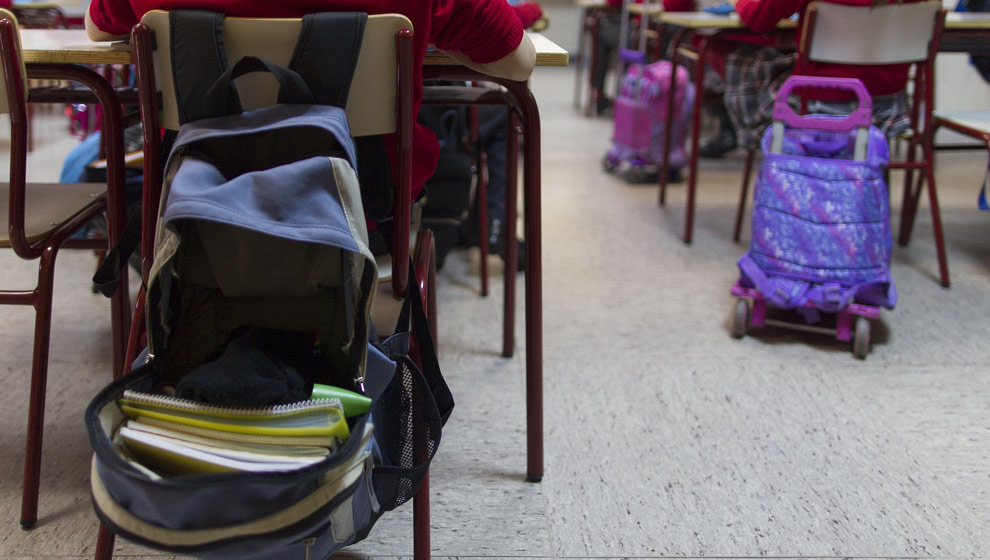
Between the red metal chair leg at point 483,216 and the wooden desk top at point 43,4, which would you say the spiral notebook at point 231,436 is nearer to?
the red metal chair leg at point 483,216

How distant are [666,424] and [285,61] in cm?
100

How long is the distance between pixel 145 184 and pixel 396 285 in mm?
344

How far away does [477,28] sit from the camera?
3.44ft

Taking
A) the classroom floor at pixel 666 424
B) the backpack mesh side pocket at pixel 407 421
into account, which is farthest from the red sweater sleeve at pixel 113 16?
the classroom floor at pixel 666 424

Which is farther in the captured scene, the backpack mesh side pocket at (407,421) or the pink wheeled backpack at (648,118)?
the pink wheeled backpack at (648,118)

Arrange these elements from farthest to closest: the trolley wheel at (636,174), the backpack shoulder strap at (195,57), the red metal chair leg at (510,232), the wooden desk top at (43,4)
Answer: the trolley wheel at (636,174) < the wooden desk top at (43,4) < the red metal chair leg at (510,232) < the backpack shoulder strap at (195,57)

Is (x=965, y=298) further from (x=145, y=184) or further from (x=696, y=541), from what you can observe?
(x=145, y=184)

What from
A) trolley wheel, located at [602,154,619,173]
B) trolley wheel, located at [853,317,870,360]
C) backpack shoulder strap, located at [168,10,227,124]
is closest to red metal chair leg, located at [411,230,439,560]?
backpack shoulder strap, located at [168,10,227,124]

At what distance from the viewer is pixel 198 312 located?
928 millimetres

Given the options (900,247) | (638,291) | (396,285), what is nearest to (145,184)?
(396,285)

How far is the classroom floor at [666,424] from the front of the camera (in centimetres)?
120

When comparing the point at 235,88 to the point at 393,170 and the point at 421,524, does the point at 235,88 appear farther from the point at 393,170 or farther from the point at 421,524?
the point at 421,524

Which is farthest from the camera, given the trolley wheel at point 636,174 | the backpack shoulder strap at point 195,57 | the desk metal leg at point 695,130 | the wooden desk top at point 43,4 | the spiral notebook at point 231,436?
the trolley wheel at point 636,174

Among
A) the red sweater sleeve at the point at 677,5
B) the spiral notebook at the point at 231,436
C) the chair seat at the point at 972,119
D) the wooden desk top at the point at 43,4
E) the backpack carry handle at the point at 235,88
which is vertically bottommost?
the spiral notebook at the point at 231,436
